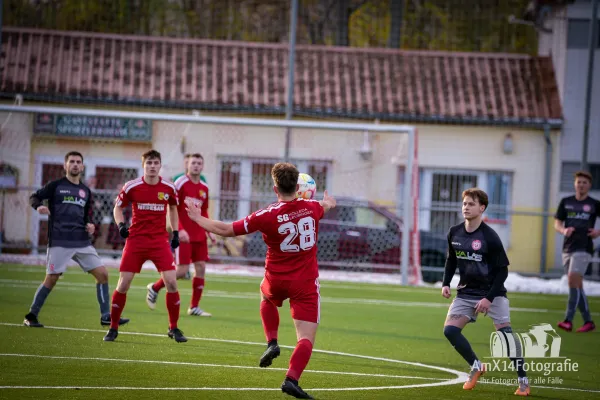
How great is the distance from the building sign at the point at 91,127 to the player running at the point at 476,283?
14.0 meters

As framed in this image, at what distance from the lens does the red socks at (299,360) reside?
7.39m

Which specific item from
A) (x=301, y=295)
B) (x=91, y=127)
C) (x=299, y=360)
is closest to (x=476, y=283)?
(x=301, y=295)

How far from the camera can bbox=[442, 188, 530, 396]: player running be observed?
27.7 ft

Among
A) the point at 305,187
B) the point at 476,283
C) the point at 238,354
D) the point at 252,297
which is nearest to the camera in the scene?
the point at 305,187

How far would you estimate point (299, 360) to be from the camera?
24.5ft

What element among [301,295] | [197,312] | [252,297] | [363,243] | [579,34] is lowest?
[252,297]

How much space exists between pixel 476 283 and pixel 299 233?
178cm

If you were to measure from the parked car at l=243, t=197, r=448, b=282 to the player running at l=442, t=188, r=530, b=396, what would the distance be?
11987 millimetres

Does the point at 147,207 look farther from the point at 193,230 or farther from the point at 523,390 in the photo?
the point at 523,390

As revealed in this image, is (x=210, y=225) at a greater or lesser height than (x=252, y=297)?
greater

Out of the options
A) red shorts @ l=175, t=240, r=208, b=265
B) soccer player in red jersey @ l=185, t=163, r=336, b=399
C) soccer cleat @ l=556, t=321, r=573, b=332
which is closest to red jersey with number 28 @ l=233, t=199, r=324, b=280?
soccer player in red jersey @ l=185, t=163, r=336, b=399

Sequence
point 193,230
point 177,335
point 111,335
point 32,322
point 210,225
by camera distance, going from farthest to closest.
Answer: point 193,230
point 32,322
point 177,335
point 111,335
point 210,225

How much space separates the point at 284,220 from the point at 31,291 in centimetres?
860

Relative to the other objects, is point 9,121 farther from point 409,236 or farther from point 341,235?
point 409,236
